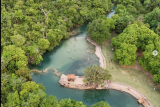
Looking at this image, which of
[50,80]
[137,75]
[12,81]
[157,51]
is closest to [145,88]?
[137,75]

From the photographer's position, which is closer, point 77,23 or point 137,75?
point 137,75

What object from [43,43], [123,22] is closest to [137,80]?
[123,22]

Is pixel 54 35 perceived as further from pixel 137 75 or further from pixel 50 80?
pixel 137 75

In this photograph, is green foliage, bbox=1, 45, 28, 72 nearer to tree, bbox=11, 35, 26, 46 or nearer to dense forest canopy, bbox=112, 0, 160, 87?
tree, bbox=11, 35, 26, 46

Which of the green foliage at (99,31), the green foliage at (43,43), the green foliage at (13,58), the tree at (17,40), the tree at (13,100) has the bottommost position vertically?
the tree at (13,100)

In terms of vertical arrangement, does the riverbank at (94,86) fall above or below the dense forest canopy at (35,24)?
below

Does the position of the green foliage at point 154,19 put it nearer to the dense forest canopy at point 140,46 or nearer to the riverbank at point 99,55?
the dense forest canopy at point 140,46

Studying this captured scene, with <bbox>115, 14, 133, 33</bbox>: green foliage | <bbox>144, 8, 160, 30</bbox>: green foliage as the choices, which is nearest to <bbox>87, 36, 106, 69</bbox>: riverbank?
<bbox>115, 14, 133, 33</bbox>: green foliage

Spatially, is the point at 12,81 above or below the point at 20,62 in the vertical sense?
below

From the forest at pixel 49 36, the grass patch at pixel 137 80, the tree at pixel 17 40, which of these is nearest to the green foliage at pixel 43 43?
the forest at pixel 49 36
